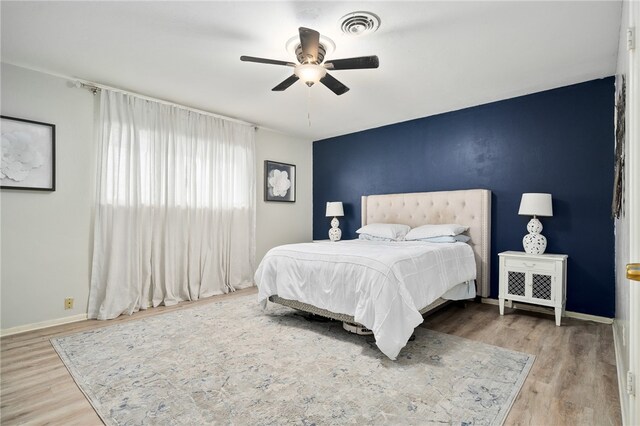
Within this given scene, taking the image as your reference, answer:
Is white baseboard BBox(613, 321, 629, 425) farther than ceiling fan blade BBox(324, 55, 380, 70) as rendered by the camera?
No

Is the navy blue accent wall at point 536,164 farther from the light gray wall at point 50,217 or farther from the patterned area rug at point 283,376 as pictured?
the light gray wall at point 50,217

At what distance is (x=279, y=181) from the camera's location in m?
5.47

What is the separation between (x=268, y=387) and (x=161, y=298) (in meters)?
2.49

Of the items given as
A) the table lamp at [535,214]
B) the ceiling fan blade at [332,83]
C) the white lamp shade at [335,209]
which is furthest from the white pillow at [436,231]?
the ceiling fan blade at [332,83]

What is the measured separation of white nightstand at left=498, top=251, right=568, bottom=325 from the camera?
3.11 m

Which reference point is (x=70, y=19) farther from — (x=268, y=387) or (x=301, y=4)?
(x=268, y=387)

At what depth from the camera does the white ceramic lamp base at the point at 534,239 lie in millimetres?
3434

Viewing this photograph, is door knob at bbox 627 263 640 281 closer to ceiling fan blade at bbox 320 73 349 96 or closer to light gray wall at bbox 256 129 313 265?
ceiling fan blade at bbox 320 73 349 96

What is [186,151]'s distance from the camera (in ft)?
13.7

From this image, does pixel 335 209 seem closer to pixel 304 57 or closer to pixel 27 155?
pixel 304 57

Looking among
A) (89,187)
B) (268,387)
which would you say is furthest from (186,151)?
(268,387)

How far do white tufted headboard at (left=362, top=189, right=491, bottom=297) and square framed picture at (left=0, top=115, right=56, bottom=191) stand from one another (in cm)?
404

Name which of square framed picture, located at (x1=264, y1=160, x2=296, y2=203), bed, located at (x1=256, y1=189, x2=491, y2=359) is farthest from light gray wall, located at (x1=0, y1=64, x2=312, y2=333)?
square framed picture, located at (x1=264, y1=160, x2=296, y2=203)

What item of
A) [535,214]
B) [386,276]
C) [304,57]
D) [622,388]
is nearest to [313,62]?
[304,57]
